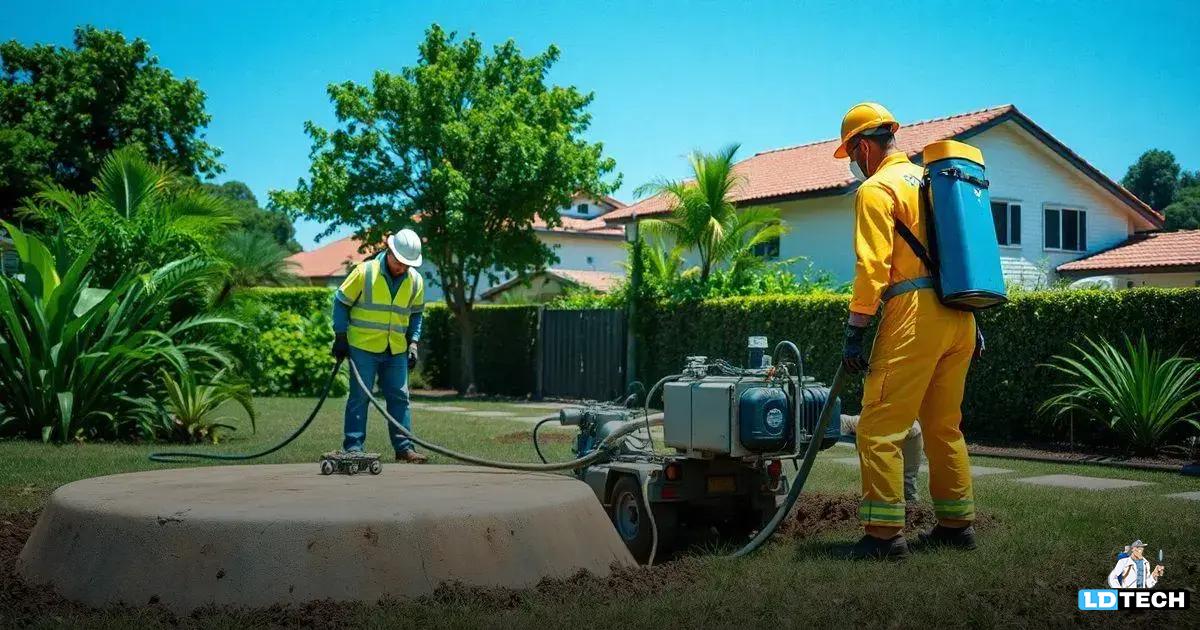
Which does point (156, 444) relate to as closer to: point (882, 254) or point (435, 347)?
point (882, 254)

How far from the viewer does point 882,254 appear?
18.0 ft

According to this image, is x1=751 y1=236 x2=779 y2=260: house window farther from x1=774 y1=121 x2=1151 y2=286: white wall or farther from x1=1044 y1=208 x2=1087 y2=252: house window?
x1=1044 y1=208 x2=1087 y2=252: house window

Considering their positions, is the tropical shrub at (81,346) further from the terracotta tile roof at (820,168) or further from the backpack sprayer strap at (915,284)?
the terracotta tile roof at (820,168)

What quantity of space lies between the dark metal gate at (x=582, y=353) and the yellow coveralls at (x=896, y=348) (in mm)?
14493

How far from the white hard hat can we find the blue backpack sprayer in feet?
9.36

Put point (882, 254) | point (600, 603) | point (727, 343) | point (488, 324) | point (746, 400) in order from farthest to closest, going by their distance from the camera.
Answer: point (488, 324)
point (727, 343)
point (746, 400)
point (882, 254)
point (600, 603)

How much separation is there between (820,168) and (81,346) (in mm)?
19117

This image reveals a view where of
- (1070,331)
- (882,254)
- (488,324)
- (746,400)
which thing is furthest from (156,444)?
(488,324)

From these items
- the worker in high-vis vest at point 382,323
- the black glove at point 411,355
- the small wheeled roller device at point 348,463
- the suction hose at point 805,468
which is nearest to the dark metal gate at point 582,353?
the black glove at point 411,355

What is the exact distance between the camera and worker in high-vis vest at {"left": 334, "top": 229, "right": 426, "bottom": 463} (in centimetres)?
894

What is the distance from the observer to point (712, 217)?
2072cm

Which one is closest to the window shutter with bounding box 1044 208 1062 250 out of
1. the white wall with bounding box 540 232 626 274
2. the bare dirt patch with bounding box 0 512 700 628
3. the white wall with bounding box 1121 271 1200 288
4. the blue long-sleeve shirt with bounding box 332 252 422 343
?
the white wall with bounding box 1121 271 1200 288

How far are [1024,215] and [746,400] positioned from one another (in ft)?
74.9

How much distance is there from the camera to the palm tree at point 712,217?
67.3 feet
